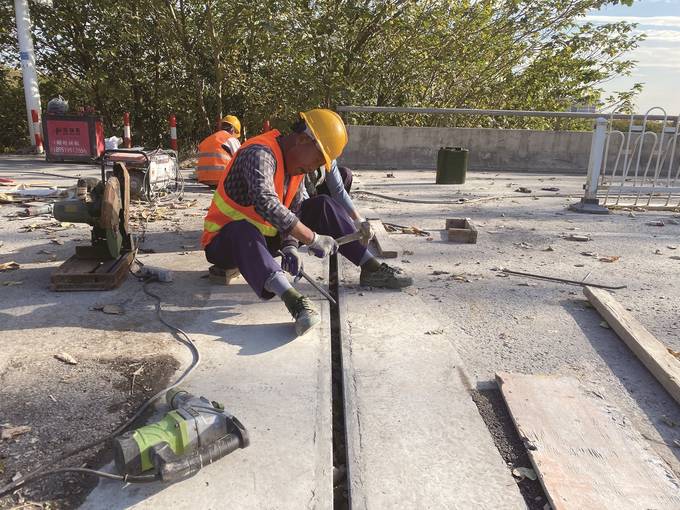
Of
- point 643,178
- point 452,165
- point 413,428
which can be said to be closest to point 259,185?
point 413,428

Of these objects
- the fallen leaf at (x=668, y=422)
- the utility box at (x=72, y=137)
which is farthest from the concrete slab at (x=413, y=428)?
the utility box at (x=72, y=137)

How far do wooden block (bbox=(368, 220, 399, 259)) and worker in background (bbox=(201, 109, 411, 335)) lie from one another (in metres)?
1.30

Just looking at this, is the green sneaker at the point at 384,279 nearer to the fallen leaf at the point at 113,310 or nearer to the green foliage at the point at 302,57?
the fallen leaf at the point at 113,310

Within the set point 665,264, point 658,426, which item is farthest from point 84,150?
point 658,426

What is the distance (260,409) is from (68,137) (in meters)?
10.4

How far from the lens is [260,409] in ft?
7.36

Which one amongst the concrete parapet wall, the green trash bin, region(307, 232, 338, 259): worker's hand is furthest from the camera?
the concrete parapet wall

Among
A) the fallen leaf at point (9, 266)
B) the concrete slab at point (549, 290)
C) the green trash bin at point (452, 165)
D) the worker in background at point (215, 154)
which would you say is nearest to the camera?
the concrete slab at point (549, 290)

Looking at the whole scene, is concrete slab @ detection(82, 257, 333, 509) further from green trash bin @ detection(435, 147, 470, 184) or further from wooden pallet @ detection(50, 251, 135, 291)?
green trash bin @ detection(435, 147, 470, 184)

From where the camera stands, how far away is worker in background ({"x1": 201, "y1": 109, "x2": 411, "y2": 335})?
9.84 feet

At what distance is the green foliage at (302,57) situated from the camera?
1216 cm

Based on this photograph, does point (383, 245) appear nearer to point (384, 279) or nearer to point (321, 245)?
point (384, 279)

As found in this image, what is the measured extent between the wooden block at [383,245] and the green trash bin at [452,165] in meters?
4.30

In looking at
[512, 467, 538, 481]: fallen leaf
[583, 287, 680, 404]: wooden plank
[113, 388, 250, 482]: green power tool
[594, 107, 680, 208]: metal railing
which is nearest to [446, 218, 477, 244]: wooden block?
[583, 287, 680, 404]: wooden plank
